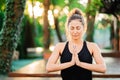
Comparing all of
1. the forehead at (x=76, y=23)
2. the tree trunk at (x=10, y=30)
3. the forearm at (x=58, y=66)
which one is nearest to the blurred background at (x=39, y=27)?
the tree trunk at (x=10, y=30)

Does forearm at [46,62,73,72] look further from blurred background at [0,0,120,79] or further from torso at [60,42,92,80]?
blurred background at [0,0,120,79]

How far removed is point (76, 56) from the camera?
2.63 m

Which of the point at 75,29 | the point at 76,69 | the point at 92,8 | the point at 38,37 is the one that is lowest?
the point at 38,37

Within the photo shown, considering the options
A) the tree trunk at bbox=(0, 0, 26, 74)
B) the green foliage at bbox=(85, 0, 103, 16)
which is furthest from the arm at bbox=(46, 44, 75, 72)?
the green foliage at bbox=(85, 0, 103, 16)

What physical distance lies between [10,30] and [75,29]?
957cm

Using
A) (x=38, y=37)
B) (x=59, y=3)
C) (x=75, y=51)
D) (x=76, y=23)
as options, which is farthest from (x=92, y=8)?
(x=75, y=51)

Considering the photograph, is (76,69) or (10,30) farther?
(10,30)

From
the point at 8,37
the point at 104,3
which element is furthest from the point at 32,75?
the point at 104,3

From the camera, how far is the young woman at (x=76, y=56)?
2.62 metres

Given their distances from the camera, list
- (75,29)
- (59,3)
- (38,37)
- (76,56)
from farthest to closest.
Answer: (38,37) → (59,3) → (75,29) → (76,56)

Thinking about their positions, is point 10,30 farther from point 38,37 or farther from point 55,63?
point 38,37

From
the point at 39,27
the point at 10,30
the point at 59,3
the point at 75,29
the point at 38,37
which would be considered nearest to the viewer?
the point at 75,29

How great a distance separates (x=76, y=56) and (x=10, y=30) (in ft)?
31.8

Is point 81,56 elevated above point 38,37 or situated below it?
above
